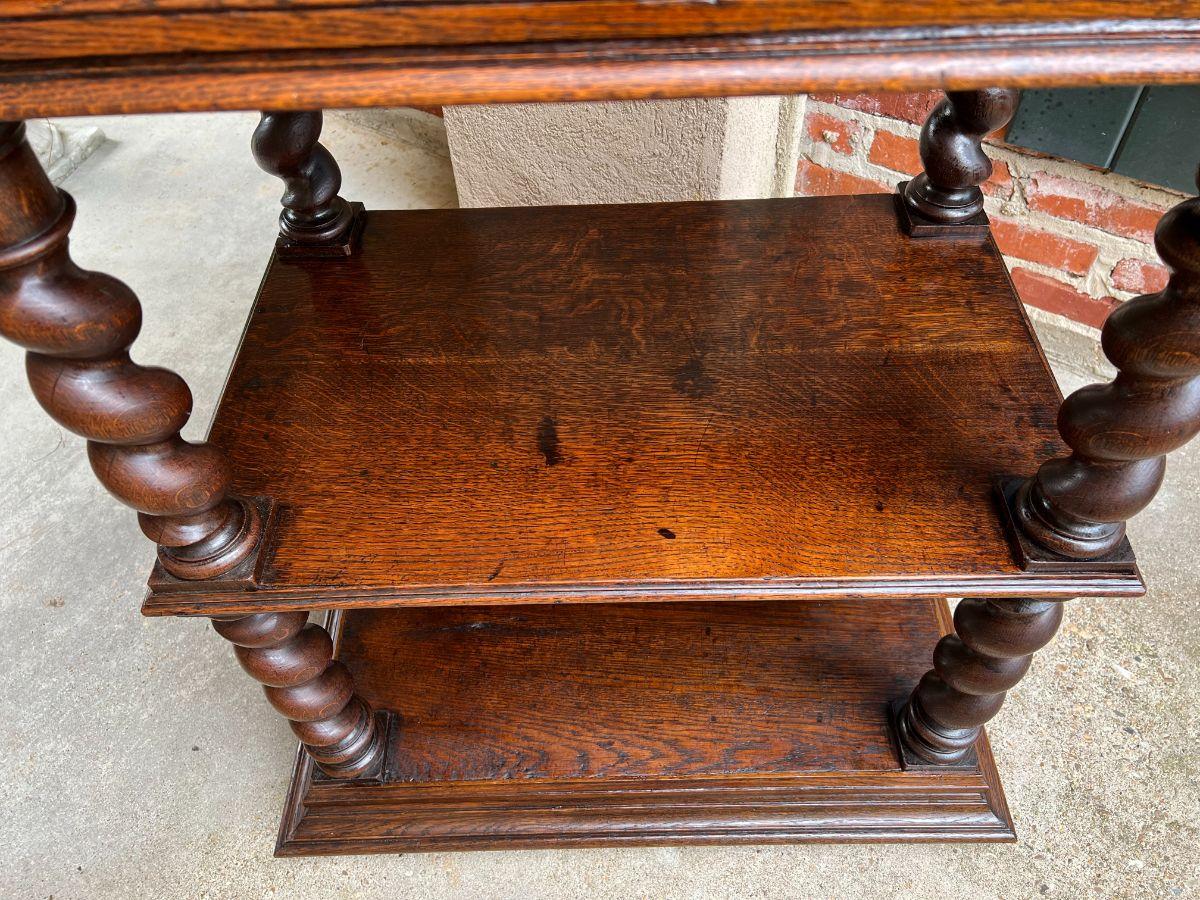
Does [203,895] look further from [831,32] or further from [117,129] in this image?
[117,129]

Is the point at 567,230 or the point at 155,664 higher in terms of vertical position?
the point at 567,230

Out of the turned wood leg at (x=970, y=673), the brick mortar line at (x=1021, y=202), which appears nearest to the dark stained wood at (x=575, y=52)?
the turned wood leg at (x=970, y=673)

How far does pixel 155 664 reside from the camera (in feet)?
4.23

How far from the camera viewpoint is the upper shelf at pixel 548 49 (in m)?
0.49

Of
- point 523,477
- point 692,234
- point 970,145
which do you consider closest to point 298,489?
point 523,477

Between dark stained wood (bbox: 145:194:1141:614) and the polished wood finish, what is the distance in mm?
38

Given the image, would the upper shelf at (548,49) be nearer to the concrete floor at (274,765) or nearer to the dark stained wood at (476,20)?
the dark stained wood at (476,20)

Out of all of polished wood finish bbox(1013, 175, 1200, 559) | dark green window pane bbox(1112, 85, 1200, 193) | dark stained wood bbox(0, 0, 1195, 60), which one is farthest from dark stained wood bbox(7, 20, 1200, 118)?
dark green window pane bbox(1112, 85, 1200, 193)

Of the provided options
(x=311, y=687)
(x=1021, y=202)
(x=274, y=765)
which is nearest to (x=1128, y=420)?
(x=311, y=687)

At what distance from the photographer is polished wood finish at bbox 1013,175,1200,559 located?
2.06ft

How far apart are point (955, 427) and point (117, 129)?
7.10 ft

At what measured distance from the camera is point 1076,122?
1.30 metres

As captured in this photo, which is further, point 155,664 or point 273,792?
point 155,664

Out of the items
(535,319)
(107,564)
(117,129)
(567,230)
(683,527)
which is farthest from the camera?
(117,129)
